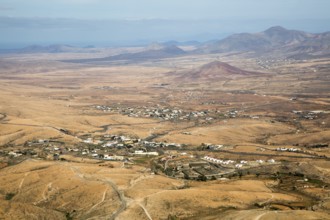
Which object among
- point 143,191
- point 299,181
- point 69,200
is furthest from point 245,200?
point 69,200

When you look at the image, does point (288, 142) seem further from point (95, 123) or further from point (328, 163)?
point (95, 123)

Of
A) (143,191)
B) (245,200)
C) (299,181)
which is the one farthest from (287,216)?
(299,181)

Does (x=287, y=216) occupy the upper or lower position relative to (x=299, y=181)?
upper

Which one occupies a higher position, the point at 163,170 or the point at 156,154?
the point at 163,170

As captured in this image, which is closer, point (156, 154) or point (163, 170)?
point (163, 170)

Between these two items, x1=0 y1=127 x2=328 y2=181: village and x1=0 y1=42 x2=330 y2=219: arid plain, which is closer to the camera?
x1=0 y1=42 x2=330 y2=219: arid plain

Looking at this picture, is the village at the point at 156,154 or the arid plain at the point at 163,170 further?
the village at the point at 156,154

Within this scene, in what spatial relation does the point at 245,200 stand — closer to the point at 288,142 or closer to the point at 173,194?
the point at 173,194

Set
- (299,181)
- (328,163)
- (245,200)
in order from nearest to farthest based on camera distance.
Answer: (245,200)
(299,181)
(328,163)

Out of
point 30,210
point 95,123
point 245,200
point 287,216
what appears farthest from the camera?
point 95,123

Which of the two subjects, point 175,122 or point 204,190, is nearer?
point 204,190
